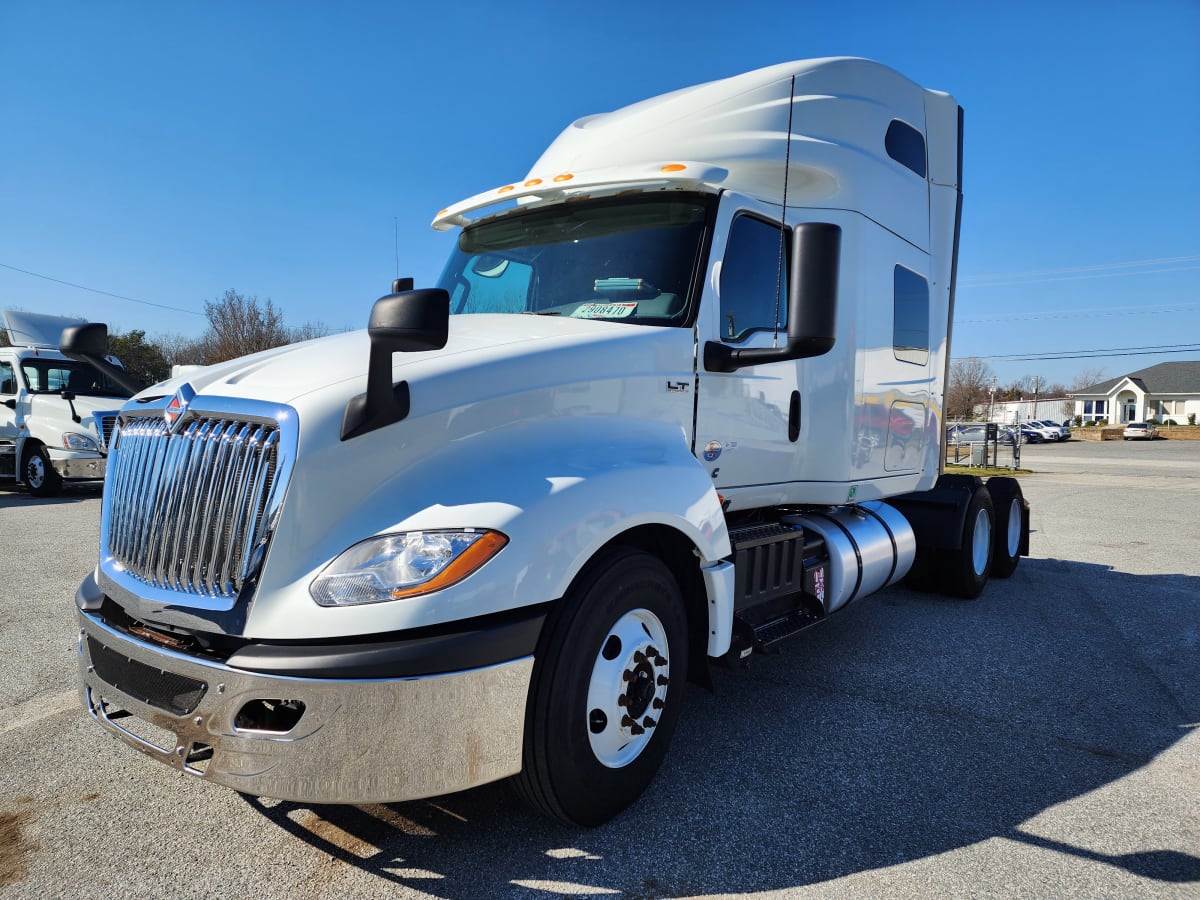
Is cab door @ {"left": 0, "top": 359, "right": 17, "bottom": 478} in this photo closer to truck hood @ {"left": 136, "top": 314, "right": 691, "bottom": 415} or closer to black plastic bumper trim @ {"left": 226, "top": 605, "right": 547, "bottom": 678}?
truck hood @ {"left": 136, "top": 314, "right": 691, "bottom": 415}

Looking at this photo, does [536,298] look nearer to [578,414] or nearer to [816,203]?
[578,414]

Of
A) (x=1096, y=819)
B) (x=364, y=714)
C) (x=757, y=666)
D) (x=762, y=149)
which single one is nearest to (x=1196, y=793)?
(x=1096, y=819)

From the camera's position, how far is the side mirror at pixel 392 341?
251 centimetres

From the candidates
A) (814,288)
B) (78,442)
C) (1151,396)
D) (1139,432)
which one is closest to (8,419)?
(78,442)

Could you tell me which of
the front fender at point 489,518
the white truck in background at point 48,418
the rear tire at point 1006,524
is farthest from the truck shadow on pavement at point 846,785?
the white truck in background at point 48,418

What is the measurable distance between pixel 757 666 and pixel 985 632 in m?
2.11

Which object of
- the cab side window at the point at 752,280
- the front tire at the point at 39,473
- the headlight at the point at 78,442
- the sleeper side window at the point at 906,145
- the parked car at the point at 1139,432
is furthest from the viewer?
the parked car at the point at 1139,432

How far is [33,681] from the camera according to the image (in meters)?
4.68

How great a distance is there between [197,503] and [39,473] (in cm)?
1430

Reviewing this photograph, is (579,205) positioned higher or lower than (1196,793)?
higher

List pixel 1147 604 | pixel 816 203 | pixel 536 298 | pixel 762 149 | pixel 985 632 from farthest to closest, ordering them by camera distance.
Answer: pixel 1147 604, pixel 985 632, pixel 816 203, pixel 762 149, pixel 536 298

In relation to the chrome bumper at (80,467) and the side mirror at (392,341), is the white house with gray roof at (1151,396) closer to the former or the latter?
the chrome bumper at (80,467)

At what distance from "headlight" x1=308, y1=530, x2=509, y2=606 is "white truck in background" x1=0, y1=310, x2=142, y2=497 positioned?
1317 centimetres

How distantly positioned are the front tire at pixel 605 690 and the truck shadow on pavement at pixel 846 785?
0.22 meters
